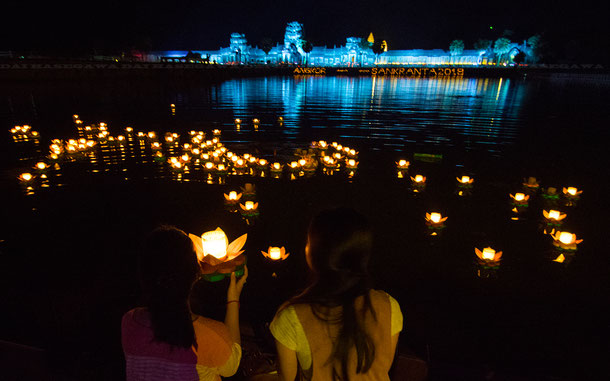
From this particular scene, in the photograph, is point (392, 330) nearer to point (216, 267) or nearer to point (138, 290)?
point (216, 267)

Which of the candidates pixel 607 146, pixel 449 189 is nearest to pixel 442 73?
pixel 607 146

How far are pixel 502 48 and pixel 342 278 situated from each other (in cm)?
10670

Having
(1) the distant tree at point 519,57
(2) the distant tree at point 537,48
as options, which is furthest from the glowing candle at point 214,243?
(2) the distant tree at point 537,48

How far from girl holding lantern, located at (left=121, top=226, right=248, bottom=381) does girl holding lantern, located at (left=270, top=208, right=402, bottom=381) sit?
1.44 feet

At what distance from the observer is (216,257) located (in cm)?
281

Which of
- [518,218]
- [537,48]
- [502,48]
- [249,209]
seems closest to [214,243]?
[249,209]

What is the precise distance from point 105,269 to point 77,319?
1.03 m

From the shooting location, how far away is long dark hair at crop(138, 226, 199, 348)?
5.23 ft

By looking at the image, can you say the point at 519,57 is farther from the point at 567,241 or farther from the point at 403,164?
the point at 567,241

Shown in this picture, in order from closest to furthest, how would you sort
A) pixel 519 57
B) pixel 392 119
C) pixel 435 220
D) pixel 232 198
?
1. pixel 435 220
2. pixel 232 198
3. pixel 392 119
4. pixel 519 57

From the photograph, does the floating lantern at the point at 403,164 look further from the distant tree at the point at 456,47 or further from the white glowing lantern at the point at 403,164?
the distant tree at the point at 456,47

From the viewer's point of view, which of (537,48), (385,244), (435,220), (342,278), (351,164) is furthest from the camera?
(537,48)

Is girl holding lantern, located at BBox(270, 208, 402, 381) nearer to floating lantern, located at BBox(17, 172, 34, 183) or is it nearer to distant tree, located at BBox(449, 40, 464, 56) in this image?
floating lantern, located at BBox(17, 172, 34, 183)

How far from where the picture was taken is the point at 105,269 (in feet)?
15.9
